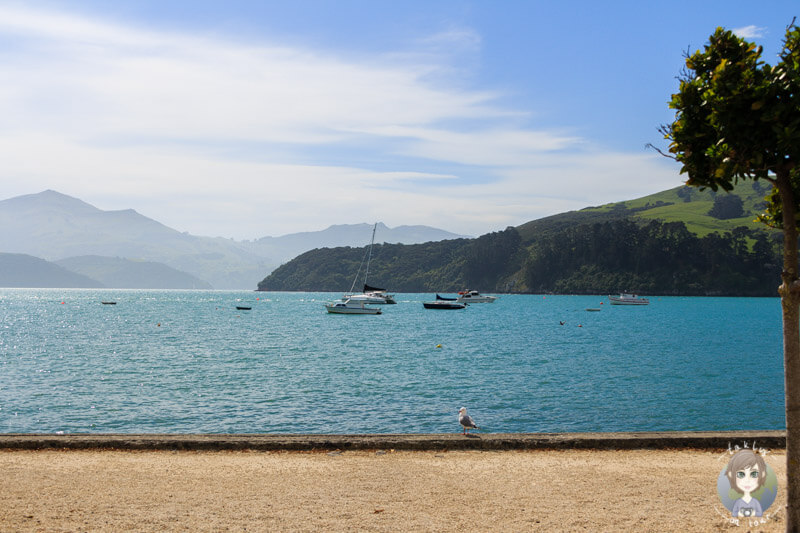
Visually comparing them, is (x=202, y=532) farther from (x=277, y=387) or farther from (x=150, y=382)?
(x=150, y=382)

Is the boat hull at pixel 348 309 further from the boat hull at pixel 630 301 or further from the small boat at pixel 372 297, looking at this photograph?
the boat hull at pixel 630 301

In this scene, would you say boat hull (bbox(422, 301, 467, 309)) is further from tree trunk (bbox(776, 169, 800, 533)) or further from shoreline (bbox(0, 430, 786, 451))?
tree trunk (bbox(776, 169, 800, 533))

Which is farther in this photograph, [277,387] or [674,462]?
[277,387]

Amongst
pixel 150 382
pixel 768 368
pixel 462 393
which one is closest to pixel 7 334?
pixel 150 382

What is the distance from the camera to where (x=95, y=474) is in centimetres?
1198

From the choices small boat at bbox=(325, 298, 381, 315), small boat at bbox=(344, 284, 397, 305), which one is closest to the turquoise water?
small boat at bbox=(325, 298, 381, 315)

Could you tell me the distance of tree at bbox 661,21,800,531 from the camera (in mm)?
7457

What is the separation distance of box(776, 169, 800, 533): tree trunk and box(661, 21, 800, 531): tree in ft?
0.04

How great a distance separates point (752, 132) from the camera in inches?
303

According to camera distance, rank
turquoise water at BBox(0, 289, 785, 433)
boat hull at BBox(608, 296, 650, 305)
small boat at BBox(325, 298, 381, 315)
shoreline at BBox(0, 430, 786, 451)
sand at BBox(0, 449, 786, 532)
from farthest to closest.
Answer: boat hull at BBox(608, 296, 650, 305), small boat at BBox(325, 298, 381, 315), turquoise water at BBox(0, 289, 785, 433), shoreline at BBox(0, 430, 786, 451), sand at BBox(0, 449, 786, 532)

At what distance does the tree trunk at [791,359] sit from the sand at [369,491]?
117 cm

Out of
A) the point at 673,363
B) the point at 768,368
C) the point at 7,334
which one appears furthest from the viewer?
the point at 7,334

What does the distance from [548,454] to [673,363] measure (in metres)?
42.2
